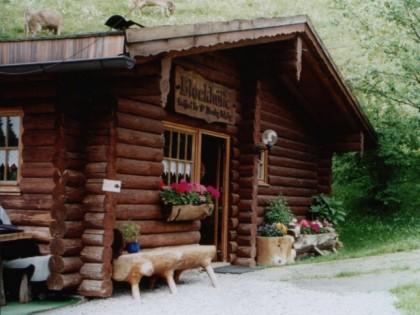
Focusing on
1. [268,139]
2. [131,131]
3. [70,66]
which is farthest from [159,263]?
[268,139]

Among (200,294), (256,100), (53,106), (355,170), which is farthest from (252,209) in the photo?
(355,170)

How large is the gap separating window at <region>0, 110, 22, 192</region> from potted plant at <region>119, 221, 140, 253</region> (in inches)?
63.4

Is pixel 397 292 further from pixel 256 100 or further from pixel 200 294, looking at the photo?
pixel 256 100

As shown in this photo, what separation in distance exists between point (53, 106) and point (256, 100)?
4779 mm

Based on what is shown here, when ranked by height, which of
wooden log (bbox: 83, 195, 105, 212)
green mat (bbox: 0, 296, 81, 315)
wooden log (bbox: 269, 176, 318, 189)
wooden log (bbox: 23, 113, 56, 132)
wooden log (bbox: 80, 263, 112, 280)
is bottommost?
green mat (bbox: 0, 296, 81, 315)

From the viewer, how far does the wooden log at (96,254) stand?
25.9 feet

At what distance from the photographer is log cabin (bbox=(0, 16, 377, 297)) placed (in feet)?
24.2

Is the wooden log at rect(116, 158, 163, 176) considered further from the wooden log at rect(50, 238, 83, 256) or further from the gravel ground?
the gravel ground

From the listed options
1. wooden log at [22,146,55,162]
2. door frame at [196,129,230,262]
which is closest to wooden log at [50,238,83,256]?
wooden log at [22,146,55,162]

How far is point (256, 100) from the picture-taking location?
459 inches

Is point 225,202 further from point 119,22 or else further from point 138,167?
point 119,22

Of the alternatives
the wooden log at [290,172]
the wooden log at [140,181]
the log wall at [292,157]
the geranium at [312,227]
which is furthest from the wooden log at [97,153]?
the geranium at [312,227]

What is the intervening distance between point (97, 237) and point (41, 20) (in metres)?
9.41

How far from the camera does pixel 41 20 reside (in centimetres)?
1562
